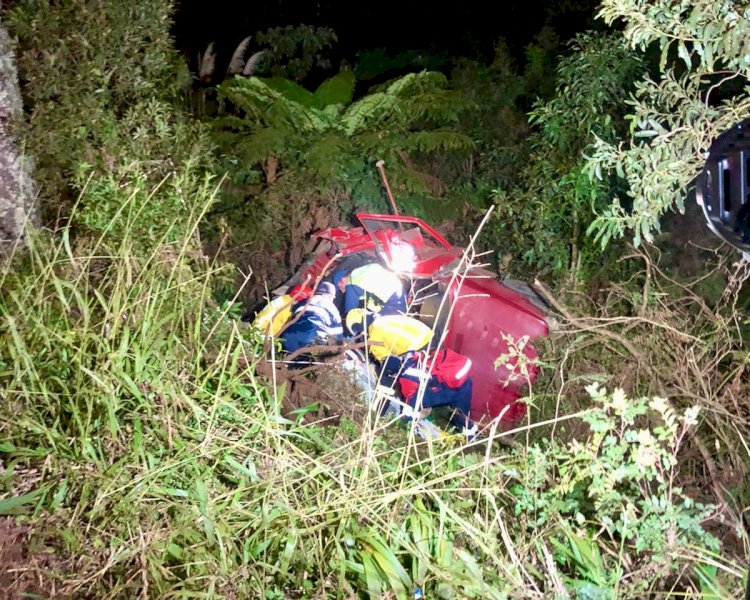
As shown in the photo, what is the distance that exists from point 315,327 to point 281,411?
0.98m

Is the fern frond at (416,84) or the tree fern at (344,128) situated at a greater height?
the fern frond at (416,84)

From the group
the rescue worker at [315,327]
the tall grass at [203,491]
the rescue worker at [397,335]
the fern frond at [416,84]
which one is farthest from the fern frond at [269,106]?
the tall grass at [203,491]

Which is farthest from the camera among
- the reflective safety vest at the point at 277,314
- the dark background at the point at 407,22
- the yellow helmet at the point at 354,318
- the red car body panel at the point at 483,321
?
the dark background at the point at 407,22

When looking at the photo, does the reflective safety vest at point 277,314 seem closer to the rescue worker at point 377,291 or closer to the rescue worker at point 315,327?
the rescue worker at point 315,327

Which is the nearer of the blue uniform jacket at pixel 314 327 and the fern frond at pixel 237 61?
the blue uniform jacket at pixel 314 327

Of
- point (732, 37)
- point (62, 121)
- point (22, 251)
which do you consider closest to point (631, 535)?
point (732, 37)

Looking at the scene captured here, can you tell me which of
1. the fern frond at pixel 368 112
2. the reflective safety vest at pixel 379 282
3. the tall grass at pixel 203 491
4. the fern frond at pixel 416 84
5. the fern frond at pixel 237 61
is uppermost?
the fern frond at pixel 237 61

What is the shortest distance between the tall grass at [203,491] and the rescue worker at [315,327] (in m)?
1.13

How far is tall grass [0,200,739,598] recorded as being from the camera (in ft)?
7.14

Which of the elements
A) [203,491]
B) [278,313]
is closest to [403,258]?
[278,313]

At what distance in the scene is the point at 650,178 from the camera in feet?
9.05

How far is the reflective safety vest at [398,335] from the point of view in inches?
169

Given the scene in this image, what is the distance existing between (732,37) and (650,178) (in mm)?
590

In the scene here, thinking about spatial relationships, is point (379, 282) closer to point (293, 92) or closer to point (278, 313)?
point (278, 313)
